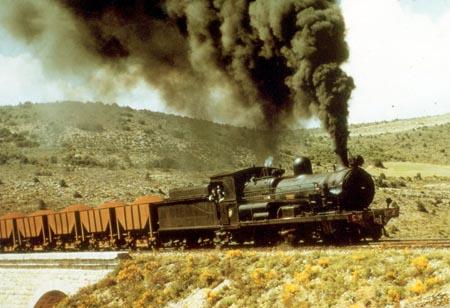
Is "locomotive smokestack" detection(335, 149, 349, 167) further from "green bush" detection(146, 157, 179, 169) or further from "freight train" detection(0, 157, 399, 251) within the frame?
"green bush" detection(146, 157, 179, 169)

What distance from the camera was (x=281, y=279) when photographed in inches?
498

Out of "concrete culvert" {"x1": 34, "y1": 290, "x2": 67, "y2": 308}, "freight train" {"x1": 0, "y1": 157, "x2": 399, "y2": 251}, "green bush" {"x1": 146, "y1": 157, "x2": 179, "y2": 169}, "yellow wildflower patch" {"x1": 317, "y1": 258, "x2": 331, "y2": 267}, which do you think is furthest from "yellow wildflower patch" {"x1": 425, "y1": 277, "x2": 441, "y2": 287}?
"green bush" {"x1": 146, "y1": 157, "x2": 179, "y2": 169}

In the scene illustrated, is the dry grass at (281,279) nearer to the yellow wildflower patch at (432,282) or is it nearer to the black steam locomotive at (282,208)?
the yellow wildflower patch at (432,282)

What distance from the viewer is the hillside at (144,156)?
42156 mm

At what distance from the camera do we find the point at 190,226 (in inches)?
828

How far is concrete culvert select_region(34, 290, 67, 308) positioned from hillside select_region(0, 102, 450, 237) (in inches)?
397

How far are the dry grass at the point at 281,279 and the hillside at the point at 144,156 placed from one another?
663 cm

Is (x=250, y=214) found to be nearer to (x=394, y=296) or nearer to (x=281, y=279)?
(x=281, y=279)

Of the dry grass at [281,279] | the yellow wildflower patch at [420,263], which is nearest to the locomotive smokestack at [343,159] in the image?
the dry grass at [281,279]

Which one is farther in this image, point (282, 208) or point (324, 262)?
point (282, 208)

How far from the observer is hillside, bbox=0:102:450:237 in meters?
42.2

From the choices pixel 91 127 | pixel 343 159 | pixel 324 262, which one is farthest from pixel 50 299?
pixel 91 127

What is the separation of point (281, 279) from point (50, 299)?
1306cm

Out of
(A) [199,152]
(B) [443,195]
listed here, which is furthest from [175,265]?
(A) [199,152]
